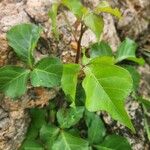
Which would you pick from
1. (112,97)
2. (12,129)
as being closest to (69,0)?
(112,97)

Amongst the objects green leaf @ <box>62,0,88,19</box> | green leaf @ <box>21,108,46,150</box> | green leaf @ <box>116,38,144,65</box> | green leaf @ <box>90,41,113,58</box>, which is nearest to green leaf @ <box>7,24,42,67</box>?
green leaf @ <box>62,0,88,19</box>

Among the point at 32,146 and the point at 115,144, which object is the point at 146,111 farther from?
the point at 32,146

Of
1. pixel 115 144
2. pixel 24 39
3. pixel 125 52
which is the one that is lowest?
pixel 115 144

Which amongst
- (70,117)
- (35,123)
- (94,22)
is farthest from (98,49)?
(35,123)

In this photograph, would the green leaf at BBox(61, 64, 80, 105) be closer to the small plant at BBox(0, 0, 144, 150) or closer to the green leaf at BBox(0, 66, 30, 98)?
the small plant at BBox(0, 0, 144, 150)

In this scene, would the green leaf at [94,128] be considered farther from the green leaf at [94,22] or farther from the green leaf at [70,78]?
the green leaf at [94,22]

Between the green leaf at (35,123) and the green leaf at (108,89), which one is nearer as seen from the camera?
the green leaf at (108,89)

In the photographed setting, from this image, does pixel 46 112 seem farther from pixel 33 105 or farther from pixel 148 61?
pixel 148 61

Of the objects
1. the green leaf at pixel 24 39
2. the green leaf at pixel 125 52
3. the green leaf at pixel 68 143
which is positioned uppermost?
the green leaf at pixel 24 39

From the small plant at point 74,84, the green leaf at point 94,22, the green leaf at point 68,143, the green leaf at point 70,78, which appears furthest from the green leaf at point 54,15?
the green leaf at point 68,143
